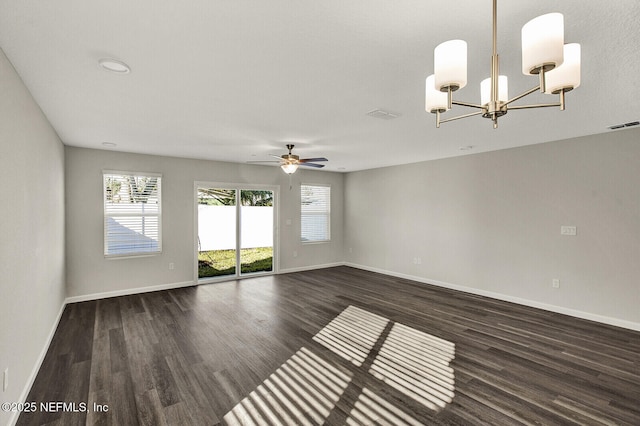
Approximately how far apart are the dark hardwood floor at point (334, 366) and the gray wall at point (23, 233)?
359mm

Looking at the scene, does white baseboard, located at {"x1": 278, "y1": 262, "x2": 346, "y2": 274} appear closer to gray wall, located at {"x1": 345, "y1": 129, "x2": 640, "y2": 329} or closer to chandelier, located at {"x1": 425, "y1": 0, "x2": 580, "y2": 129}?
gray wall, located at {"x1": 345, "y1": 129, "x2": 640, "y2": 329}

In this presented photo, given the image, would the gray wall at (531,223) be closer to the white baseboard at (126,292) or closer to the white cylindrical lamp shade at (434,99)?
A: the white cylindrical lamp shade at (434,99)

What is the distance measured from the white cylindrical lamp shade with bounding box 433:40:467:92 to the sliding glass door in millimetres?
5491

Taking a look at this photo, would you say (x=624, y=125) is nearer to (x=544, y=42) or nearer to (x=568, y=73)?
(x=568, y=73)

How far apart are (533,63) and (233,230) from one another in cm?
601

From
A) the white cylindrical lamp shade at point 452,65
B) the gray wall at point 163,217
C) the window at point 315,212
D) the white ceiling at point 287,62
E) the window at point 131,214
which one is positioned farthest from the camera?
Result: the window at point 315,212

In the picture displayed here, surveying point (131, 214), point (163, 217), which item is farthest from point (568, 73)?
point (131, 214)

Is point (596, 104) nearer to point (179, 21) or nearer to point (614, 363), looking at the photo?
point (614, 363)

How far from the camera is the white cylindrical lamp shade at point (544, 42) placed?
1248mm

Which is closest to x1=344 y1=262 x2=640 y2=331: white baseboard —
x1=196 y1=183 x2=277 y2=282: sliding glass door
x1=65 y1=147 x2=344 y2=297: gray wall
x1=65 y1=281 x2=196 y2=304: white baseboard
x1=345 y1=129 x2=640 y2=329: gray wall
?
x1=345 y1=129 x2=640 y2=329: gray wall

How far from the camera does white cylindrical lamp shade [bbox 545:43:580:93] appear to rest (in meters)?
1.44

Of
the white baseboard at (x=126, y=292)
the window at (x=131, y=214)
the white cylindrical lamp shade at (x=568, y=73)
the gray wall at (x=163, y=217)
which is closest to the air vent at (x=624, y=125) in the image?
the white cylindrical lamp shade at (x=568, y=73)

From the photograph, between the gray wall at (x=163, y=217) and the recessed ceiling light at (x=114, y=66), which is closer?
the recessed ceiling light at (x=114, y=66)

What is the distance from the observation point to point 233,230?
6.52 metres
